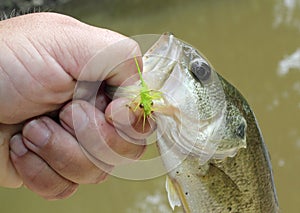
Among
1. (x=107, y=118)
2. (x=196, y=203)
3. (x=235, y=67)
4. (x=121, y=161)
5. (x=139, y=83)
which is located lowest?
(x=235, y=67)

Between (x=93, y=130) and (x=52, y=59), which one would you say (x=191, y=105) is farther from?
(x=52, y=59)

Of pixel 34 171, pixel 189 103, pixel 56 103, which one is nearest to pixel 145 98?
pixel 189 103

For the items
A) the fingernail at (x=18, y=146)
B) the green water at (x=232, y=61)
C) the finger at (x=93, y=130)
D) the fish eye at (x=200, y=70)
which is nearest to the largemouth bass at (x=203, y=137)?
the fish eye at (x=200, y=70)

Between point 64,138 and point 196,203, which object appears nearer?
point 64,138

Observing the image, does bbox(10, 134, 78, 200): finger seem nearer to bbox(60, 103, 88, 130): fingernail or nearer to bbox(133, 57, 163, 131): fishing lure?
bbox(60, 103, 88, 130): fingernail

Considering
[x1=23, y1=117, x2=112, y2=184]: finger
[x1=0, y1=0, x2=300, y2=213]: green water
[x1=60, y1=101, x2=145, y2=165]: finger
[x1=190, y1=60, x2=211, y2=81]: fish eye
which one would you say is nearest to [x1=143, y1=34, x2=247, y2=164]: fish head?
[x1=190, y1=60, x2=211, y2=81]: fish eye

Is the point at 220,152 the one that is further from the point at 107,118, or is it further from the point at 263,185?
the point at 107,118


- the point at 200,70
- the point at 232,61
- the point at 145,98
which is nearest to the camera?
Answer: the point at 145,98

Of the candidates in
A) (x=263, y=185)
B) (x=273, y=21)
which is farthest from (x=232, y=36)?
(x=263, y=185)
